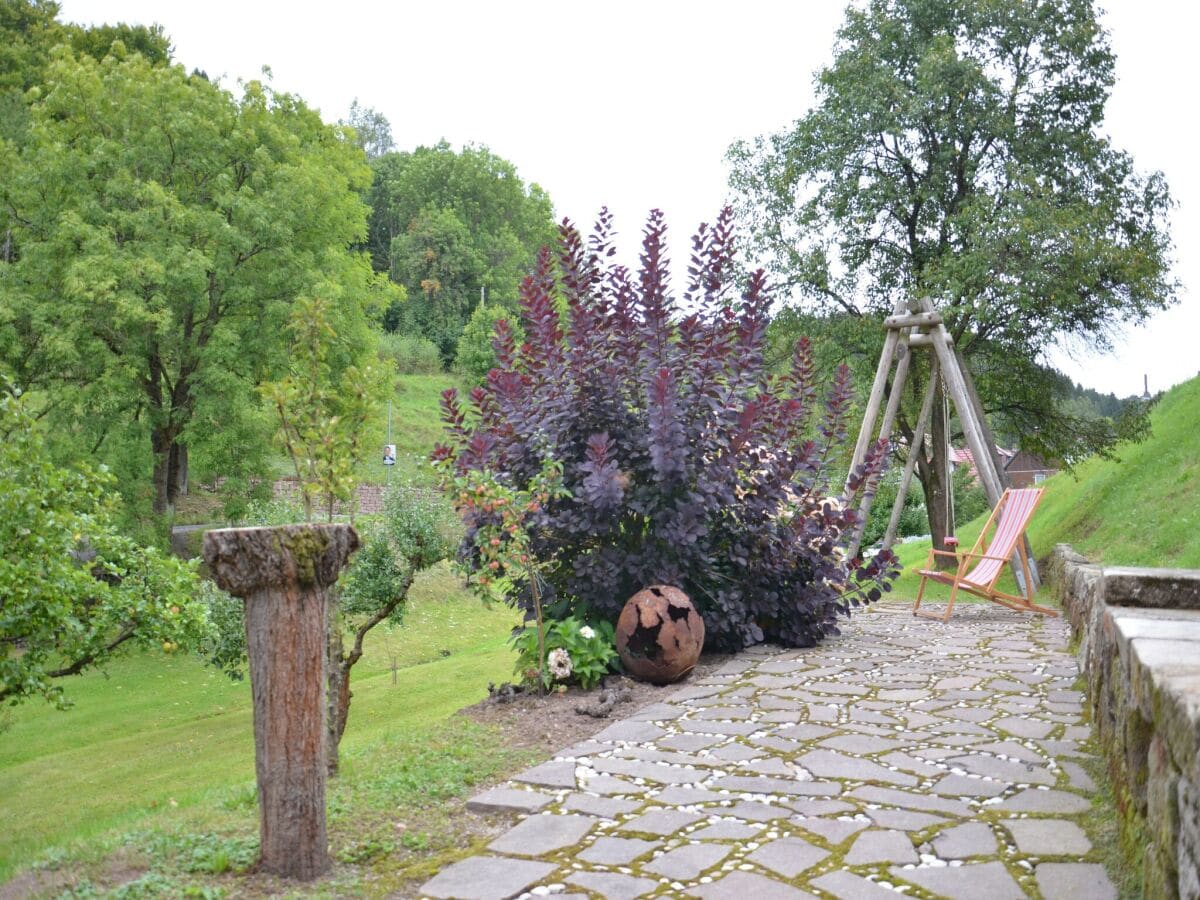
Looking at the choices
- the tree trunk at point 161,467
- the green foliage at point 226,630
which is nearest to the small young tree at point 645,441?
the green foliage at point 226,630

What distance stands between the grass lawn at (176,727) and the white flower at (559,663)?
2.49 feet

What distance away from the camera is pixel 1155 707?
7.43 feet

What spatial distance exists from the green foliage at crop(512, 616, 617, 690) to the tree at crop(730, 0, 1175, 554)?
7.09 meters

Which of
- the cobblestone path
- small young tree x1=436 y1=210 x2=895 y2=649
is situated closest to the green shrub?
small young tree x1=436 y1=210 x2=895 y2=649

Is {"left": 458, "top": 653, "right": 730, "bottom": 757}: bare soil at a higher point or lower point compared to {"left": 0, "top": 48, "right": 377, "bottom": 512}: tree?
lower

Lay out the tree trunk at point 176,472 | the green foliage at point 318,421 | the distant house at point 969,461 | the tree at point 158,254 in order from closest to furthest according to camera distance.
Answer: the green foliage at point 318,421, the distant house at point 969,461, the tree at point 158,254, the tree trunk at point 176,472

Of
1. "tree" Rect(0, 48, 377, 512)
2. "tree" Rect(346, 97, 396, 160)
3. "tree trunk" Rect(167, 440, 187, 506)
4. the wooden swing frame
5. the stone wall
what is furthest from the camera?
"tree" Rect(346, 97, 396, 160)

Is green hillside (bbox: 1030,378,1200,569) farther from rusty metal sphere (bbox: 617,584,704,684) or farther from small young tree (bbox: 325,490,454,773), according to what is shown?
small young tree (bbox: 325,490,454,773)

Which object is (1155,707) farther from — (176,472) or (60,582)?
(176,472)

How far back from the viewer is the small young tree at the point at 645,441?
629cm

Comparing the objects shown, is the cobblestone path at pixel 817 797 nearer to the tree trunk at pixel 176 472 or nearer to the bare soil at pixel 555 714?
the bare soil at pixel 555 714

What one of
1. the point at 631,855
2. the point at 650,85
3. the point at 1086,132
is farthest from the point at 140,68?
the point at 631,855

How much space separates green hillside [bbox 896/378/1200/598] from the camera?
9117 millimetres

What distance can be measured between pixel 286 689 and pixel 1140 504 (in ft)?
34.2
